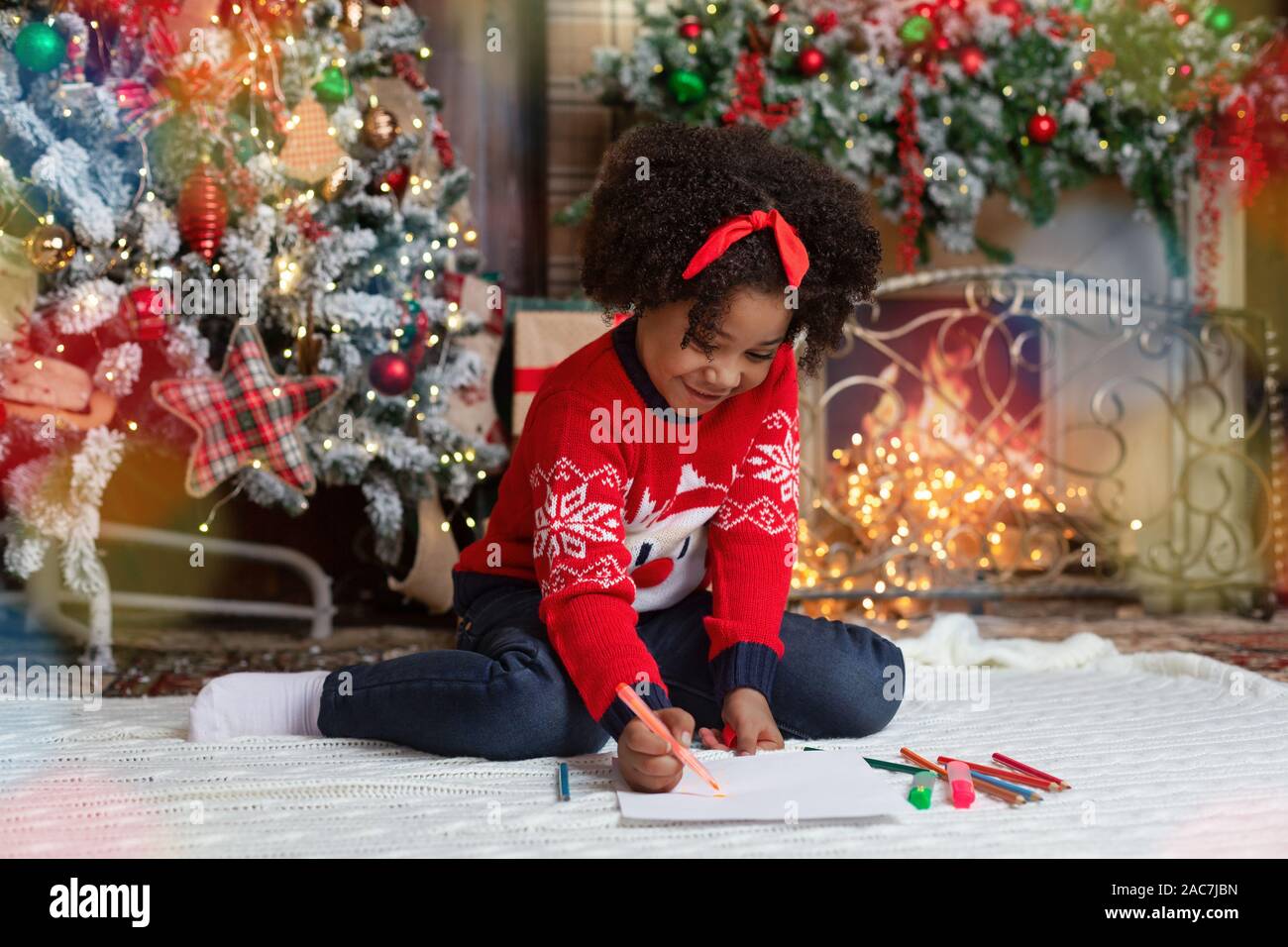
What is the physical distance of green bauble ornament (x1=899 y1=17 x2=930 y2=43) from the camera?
224 cm

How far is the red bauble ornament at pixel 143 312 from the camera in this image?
1734 millimetres

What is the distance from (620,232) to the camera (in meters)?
1.12

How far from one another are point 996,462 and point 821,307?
4.76ft

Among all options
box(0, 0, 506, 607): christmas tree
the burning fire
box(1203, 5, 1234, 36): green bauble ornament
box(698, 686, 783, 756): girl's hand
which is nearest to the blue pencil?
box(698, 686, 783, 756): girl's hand

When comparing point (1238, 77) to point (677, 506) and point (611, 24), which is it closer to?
point (611, 24)

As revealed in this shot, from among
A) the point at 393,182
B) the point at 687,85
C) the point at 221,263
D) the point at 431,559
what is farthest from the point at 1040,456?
the point at 221,263

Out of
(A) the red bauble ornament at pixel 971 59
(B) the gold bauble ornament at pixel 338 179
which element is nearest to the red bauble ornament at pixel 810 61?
(A) the red bauble ornament at pixel 971 59

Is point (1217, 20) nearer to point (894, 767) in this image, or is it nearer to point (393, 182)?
point (393, 182)

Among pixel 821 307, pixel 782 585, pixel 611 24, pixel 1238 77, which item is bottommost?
pixel 782 585

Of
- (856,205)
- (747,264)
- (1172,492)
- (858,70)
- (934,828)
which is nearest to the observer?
(934,828)

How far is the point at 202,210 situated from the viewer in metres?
1.75

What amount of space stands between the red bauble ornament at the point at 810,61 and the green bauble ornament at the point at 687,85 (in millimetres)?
185

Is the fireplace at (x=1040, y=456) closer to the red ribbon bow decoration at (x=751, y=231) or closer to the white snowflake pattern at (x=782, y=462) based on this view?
the white snowflake pattern at (x=782, y=462)

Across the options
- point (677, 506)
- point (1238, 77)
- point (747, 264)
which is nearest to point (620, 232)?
point (747, 264)
